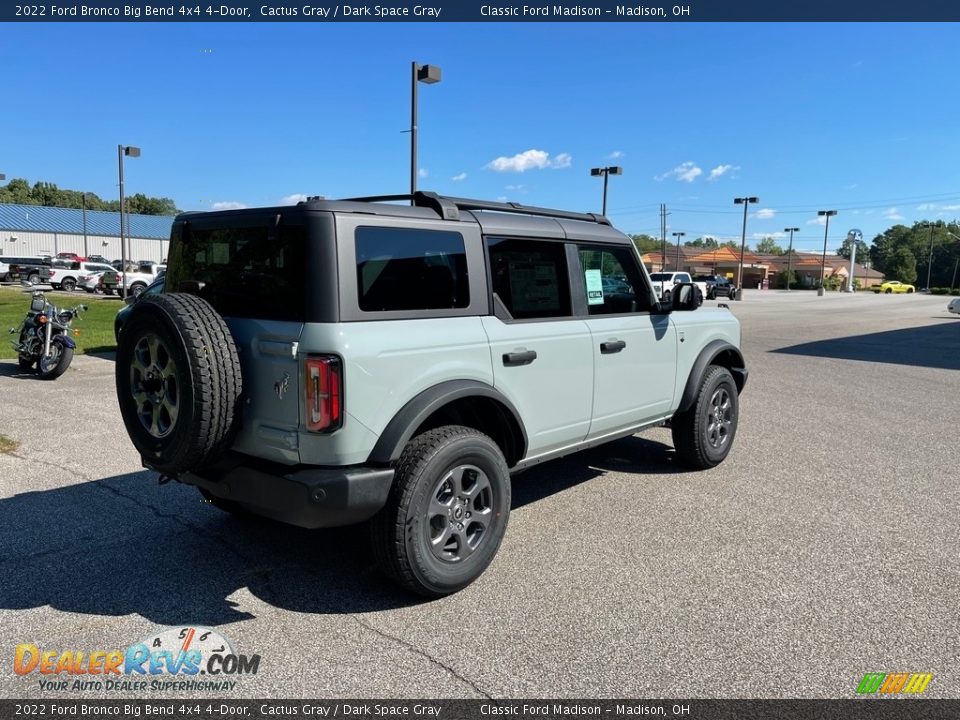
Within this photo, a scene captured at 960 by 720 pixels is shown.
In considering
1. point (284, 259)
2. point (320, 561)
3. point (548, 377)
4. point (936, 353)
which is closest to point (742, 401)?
point (548, 377)

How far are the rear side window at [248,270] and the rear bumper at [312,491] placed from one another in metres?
0.72

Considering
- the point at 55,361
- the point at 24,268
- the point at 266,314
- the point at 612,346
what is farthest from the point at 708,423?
the point at 24,268

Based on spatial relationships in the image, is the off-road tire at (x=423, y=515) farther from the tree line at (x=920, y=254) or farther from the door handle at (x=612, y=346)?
the tree line at (x=920, y=254)

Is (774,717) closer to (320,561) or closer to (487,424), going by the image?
(487,424)

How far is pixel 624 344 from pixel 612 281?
1.52ft

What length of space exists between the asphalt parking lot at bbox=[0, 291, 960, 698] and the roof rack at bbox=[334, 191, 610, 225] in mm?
1986

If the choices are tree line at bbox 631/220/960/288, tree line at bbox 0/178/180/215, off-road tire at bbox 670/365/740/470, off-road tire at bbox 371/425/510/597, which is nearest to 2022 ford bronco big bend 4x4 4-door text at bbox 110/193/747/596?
off-road tire at bbox 371/425/510/597

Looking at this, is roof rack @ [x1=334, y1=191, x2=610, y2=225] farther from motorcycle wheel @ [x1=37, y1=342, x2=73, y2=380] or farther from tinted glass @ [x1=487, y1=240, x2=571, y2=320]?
motorcycle wheel @ [x1=37, y1=342, x2=73, y2=380]

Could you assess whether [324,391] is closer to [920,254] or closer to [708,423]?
[708,423]

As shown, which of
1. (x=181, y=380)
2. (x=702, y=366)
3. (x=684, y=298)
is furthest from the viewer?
(x=702, y=366)

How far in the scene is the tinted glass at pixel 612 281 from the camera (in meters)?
4.50

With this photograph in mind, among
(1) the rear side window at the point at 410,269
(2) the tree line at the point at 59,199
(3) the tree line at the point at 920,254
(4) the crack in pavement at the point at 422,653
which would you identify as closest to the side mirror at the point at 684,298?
(1) the rear side window at the point at 410,269

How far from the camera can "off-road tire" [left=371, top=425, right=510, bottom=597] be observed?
3.20 metres

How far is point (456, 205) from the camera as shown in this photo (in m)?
3.84
